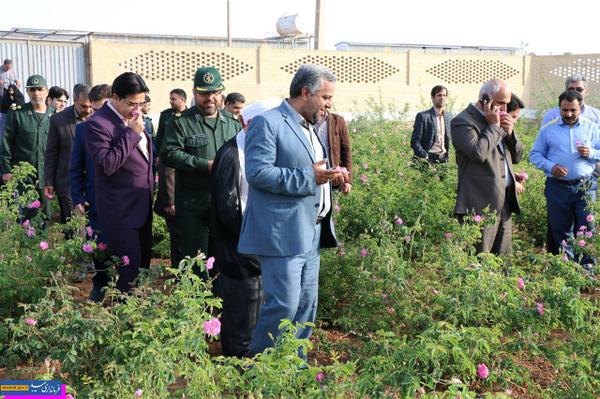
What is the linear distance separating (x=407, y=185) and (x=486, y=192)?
1767 millimetres

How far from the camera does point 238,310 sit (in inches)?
176

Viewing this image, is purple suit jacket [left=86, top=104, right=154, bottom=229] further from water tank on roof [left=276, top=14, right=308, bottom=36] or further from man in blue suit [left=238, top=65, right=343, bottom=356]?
water tank on roof [left=276, top=14, right=308, bottom=36]

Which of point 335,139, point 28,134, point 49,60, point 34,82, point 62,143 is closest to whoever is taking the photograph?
point 62,143

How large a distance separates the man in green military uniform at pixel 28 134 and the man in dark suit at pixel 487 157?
416cm

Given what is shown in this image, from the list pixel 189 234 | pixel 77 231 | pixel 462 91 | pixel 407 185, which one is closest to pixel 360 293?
pixel 189 234

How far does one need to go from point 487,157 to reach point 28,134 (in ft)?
14.9

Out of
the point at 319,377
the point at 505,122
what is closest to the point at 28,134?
the point at 505,122

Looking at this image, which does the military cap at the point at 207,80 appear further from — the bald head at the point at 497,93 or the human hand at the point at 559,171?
the human hand at the point at 559,171

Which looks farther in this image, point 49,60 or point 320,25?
point 320,25

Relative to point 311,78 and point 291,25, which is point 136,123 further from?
point 291,25

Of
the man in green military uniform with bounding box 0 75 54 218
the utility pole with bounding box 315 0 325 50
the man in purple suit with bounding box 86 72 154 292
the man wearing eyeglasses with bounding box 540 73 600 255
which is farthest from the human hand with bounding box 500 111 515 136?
the utility pole with bounding box 315 0 325 50

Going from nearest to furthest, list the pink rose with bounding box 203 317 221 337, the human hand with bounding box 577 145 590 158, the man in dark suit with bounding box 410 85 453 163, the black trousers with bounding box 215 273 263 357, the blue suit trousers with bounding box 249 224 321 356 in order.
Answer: the pink rose with bounding box 203 317 221 337 < the blue suit trousers with bounding box 249 224 321 356 < the black trousers with bounding box 215 273 263 357 < the human hand with bounding box 577 145 590 158 < the man in dark suit with bounding box 410 85 453 163

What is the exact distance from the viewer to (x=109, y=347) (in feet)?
10.7

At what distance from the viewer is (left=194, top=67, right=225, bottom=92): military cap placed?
4965mm
